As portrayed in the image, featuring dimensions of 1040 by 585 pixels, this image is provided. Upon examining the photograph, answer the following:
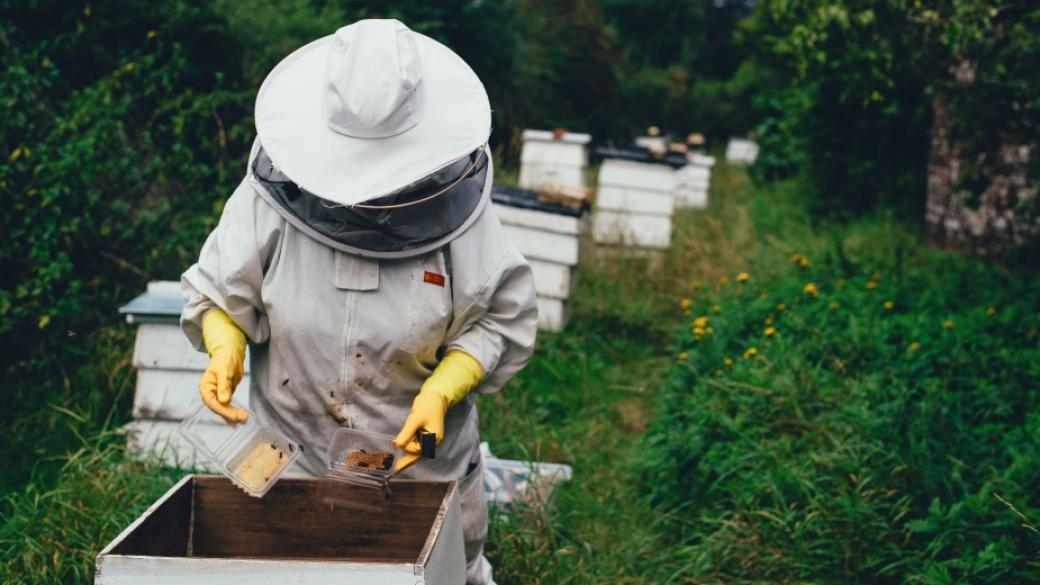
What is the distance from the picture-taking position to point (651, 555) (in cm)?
365

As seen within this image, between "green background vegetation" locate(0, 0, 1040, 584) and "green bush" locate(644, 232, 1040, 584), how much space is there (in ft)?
0.04

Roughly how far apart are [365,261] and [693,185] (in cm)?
879

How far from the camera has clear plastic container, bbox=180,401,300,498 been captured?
7.37 feet

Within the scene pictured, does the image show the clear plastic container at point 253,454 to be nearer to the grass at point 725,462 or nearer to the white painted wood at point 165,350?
the grass at point 725,462

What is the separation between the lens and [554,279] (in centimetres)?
588

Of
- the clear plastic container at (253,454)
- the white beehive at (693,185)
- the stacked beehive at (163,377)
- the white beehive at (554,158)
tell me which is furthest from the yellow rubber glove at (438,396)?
the white beehive at (693,185)

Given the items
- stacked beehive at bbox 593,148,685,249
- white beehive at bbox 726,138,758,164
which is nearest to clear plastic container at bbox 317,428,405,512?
stacked beehive at bbox 593,148,685,249

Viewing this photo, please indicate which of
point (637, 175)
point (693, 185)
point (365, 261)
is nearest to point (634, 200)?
point (637, 175)

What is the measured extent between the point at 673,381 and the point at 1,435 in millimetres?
3034

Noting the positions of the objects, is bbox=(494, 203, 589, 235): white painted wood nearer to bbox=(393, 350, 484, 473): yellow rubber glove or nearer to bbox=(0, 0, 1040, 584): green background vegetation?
bbox=(0, 0, 1040, 584): green background vegetation

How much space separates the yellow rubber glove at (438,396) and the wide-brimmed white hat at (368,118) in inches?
21.2

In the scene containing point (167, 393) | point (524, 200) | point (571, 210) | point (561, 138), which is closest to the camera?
point (167, 393)

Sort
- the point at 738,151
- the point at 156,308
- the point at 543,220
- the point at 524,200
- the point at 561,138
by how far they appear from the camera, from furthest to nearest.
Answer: the point at 738,151 → the point at 561,138 → the point at 524,200 → the point at 543,220 → the point at 156,308

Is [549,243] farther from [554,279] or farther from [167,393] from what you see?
[167,393]
